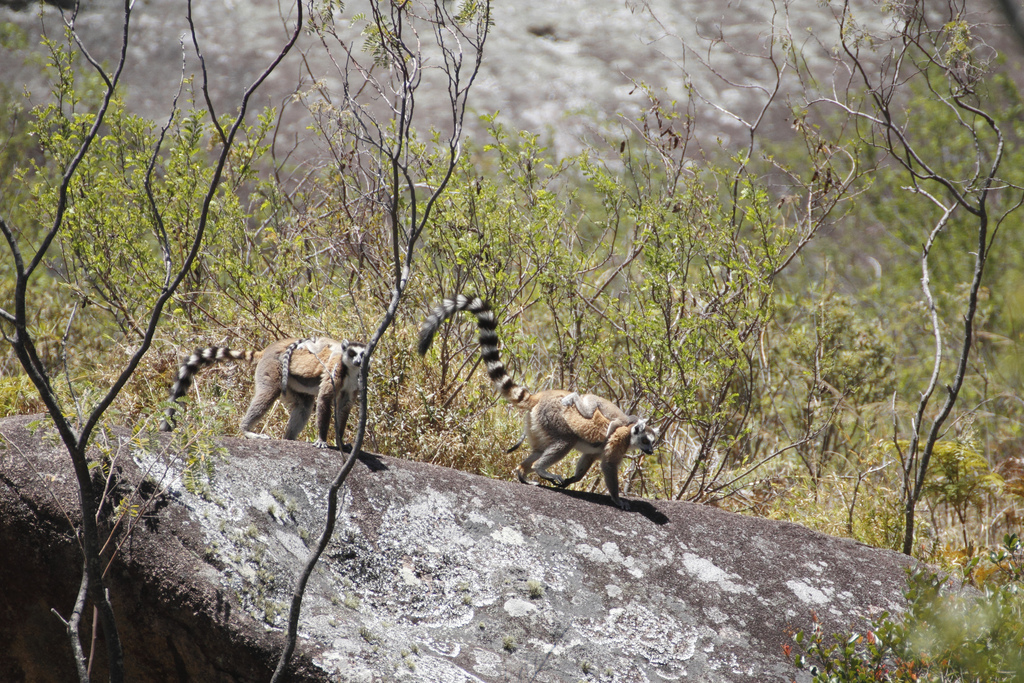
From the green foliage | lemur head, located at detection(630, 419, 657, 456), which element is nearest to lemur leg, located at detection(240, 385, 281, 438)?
lemur head, located at detection(630, 419, 657, 456)

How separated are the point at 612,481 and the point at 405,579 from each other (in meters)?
1.72

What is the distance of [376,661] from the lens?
3.17m

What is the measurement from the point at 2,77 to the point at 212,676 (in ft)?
56.7

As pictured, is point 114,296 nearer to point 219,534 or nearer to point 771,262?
point 219,534

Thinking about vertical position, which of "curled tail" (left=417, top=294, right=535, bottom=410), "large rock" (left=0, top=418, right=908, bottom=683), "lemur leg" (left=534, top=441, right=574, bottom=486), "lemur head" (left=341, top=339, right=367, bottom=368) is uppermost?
"curled tail" (left=417, top=294, right=535, bottom=410)

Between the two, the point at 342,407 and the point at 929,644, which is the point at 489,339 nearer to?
the point at 342,407

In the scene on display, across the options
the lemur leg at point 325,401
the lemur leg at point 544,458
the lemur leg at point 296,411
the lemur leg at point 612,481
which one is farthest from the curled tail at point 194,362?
the lemur leg at point 612,481

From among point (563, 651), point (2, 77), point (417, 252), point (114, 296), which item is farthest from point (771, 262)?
point (2, 77)

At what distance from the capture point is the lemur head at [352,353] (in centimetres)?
521

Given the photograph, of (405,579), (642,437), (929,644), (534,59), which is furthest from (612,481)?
(534,59)

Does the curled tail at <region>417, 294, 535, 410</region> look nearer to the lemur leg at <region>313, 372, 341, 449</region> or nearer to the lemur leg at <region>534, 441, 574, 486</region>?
the lemur leg at <region>534, 441, 574, 486</region>

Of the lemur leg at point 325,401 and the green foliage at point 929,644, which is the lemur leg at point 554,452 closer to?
the lemur leg at point 325,401

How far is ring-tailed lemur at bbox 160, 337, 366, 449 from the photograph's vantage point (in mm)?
5316

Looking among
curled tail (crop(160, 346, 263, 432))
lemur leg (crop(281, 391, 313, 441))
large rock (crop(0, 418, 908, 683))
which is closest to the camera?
large rock (crop(0, 418, 908, 683))
